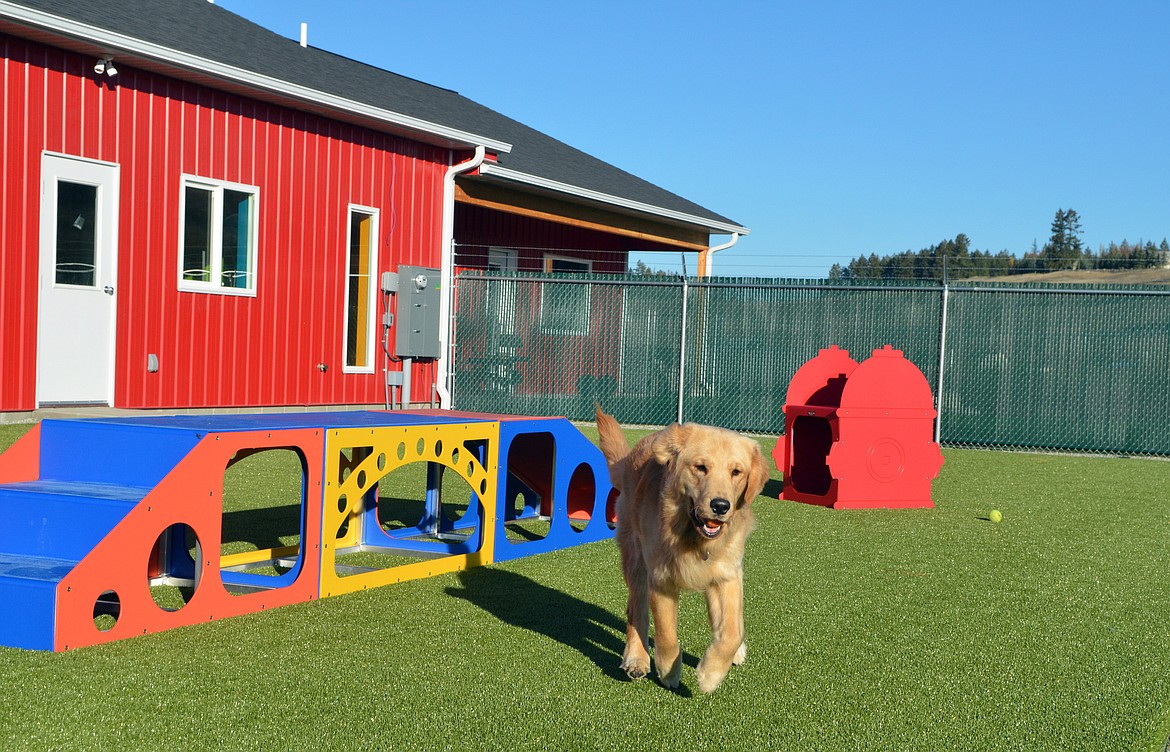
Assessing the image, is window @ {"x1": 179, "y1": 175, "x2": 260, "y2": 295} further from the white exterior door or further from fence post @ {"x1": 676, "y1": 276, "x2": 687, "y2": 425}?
fence post @ {"x1": 676, "y1": 276, "x2": 687, "y2": 425}

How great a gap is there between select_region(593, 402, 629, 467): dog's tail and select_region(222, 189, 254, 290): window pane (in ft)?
29.4

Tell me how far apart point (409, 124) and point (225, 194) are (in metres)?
2.89

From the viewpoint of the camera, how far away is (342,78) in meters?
15.9

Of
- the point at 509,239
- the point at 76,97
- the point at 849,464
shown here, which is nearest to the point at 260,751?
the point at 849,464

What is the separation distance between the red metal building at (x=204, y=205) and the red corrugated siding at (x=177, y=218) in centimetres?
2

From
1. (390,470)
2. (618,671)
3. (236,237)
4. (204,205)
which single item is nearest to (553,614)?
(618,671)

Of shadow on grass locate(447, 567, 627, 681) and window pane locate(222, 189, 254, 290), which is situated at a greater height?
window pane locate(222, 189, 254, 290)

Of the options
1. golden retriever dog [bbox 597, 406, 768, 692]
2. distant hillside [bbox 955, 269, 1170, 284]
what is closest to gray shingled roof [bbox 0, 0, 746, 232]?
golden retriever dog [bbox 597, 406, 768, 692]

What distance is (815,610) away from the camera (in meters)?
5.35

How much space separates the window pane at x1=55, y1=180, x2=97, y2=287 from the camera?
1123 centimetres

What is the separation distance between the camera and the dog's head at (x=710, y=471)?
3.86m

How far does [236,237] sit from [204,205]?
1.87ft

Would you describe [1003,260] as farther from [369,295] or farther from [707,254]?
[369,295]

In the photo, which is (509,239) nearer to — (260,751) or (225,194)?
(225,194)
